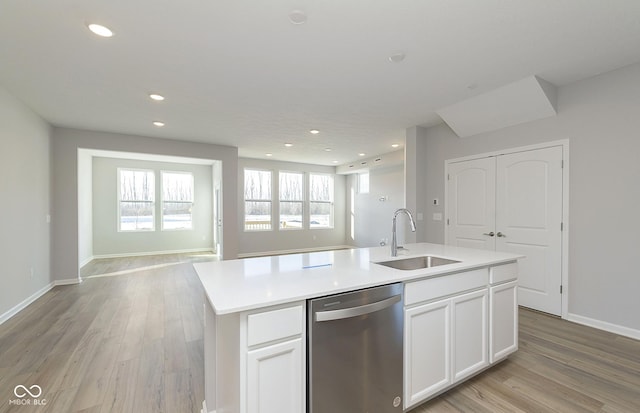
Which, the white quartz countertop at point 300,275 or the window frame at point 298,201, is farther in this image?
the window frame at point 298,201

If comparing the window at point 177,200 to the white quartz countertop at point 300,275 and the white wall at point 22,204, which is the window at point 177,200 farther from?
the white quartz countertop at point 300,275

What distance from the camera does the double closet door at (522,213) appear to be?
3.30 m

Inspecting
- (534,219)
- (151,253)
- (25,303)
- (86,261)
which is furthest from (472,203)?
(86,261)

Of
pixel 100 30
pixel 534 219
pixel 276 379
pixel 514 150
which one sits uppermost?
pixel 100 30

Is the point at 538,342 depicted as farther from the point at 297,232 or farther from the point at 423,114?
the point at 297,232

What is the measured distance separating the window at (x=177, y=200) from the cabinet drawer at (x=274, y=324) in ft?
25.2

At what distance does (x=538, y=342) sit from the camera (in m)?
2.65

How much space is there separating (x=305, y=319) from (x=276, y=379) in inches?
11.0

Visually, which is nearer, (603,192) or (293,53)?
(293,53)

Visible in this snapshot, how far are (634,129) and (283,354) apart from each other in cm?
385

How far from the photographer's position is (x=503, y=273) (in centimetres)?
220

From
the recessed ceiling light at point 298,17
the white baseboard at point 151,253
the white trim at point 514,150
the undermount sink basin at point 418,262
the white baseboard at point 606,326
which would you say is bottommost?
the white baseboard at point 151,253

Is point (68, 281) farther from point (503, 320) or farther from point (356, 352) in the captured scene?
point (503, 320)

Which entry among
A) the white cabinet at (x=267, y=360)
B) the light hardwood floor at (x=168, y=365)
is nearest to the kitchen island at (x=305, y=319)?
the white cabinet at (x=267, y=360)
